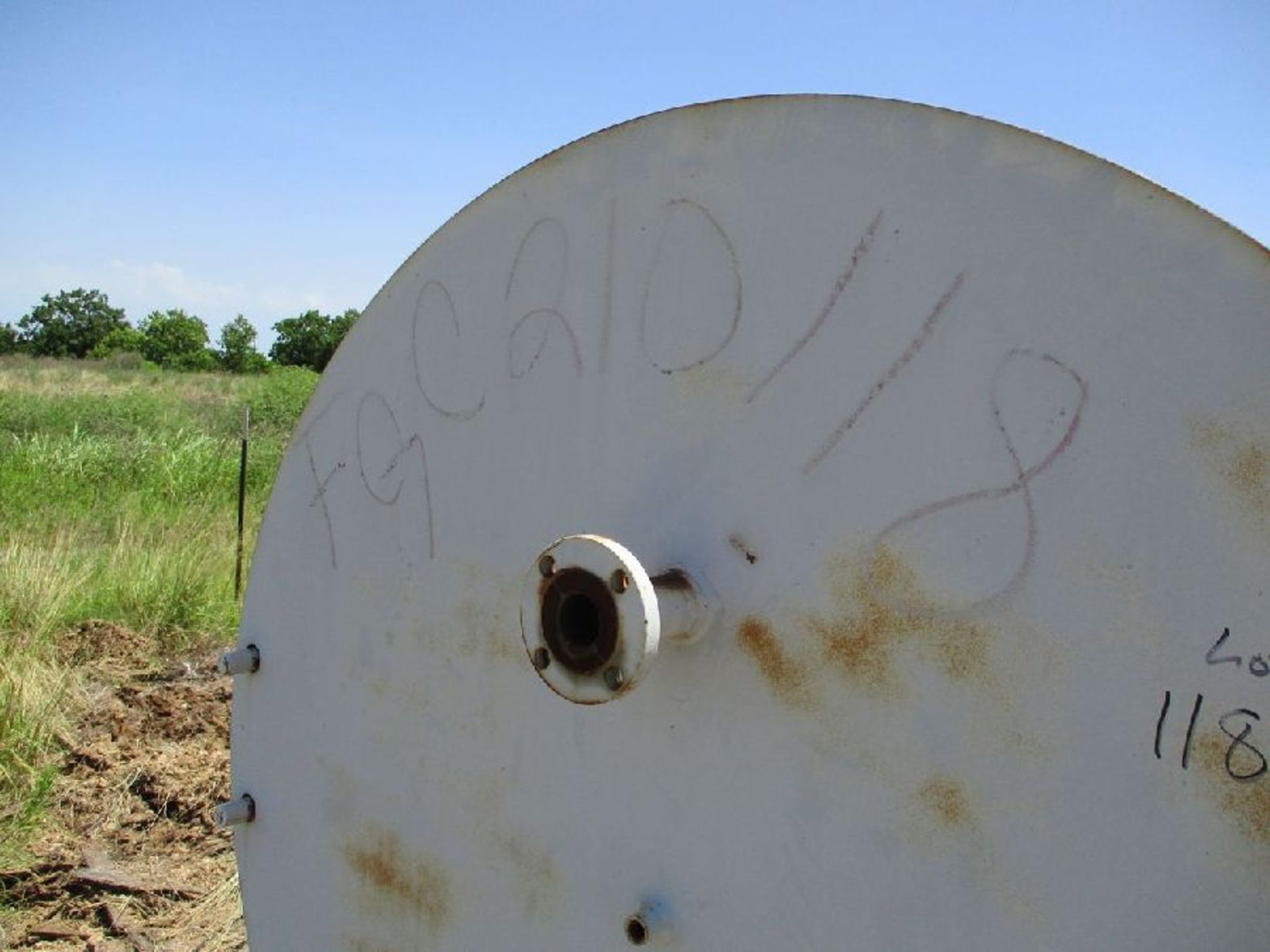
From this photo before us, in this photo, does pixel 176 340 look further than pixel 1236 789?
Yes

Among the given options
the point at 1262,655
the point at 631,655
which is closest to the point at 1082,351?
the point at 1262,655

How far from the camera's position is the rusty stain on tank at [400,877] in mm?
1780

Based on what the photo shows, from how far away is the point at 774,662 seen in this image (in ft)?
4.45

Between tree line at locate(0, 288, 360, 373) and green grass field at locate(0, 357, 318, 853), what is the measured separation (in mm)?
44000

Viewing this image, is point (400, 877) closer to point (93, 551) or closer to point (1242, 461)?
point (1242, 461)

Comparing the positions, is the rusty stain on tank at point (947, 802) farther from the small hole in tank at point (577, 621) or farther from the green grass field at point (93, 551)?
the green grass field at point (93, 551)

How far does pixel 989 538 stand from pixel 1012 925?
39 centimetres

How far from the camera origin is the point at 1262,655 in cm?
97

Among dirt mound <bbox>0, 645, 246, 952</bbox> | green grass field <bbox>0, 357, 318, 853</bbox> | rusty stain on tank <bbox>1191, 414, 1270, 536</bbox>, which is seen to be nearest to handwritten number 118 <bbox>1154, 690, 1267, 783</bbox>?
rusty stain on tank <bbox>1191, 414, 1270, 536</bbox>

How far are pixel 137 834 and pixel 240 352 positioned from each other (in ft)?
192

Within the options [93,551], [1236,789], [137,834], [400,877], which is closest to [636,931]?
[400,877]

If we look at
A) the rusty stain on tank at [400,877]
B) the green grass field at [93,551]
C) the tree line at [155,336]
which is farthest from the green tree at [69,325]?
the rusty stain on tank at [400,877]

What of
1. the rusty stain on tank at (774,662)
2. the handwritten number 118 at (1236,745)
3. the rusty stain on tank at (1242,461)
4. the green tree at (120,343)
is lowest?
the rusty stain on tank at (774,662)

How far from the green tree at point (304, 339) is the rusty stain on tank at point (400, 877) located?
61255 mm
